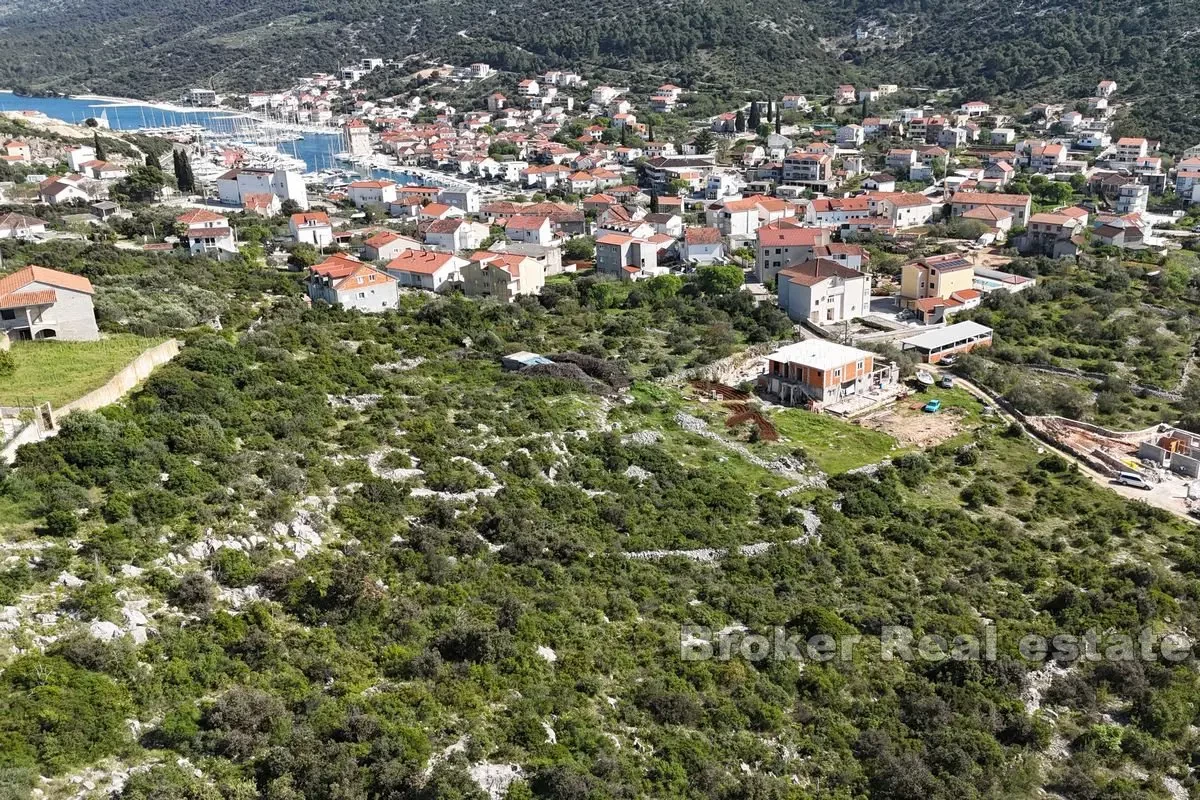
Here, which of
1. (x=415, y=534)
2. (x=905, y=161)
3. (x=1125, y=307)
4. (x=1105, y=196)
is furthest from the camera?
(x=905, y=161)

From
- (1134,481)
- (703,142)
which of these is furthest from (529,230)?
(703,142)

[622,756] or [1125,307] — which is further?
[1125,307]

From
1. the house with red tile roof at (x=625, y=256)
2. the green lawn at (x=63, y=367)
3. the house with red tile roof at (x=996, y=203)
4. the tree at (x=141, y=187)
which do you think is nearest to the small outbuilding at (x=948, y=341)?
the house with red tile roof at (x=625, y=256)

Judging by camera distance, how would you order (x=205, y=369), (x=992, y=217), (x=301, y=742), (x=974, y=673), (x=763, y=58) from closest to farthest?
(x=301, y=742)
(x=974, y=673)
(x=205, y=369)
(x=992, y=217)
(x=763, y=58)

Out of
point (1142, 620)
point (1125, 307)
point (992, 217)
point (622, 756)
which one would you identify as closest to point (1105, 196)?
point (992, 217)

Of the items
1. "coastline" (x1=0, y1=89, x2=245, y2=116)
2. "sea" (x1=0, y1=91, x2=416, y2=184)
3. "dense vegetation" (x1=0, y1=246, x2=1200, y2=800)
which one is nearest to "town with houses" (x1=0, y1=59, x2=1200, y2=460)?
"sea" (x1=0, y1=91, x2=416, y2=184)

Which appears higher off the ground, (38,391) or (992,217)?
(38,391)

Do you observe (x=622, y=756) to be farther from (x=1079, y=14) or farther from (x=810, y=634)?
(x=1079, y=14)

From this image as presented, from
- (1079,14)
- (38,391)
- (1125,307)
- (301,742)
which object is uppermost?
(1079,14)
